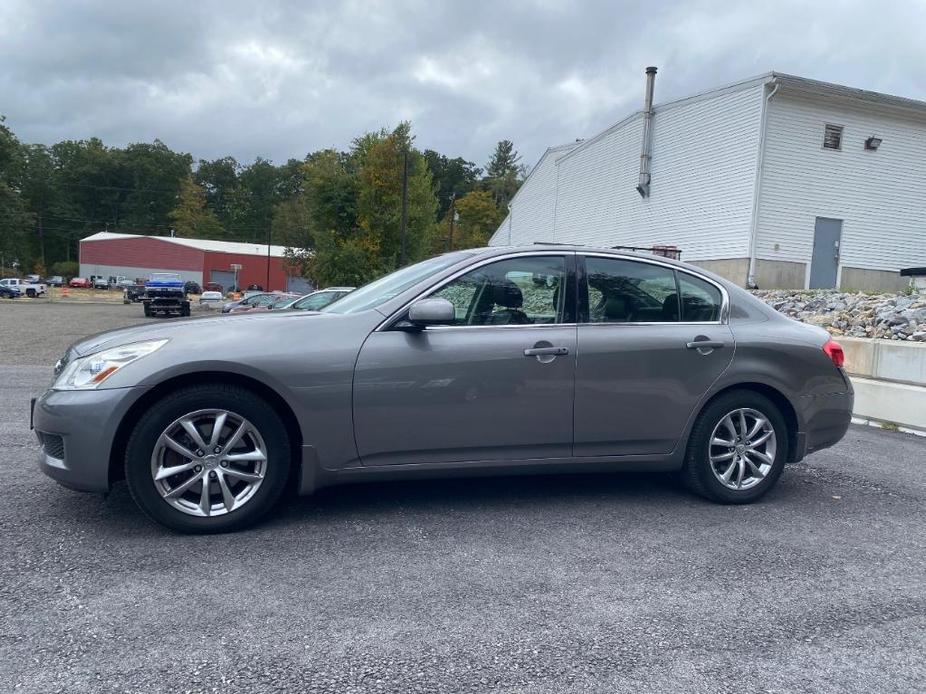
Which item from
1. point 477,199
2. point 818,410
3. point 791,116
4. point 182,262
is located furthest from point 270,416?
point 182,262

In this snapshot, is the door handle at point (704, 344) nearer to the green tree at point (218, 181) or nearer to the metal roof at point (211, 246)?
the metal roof at point (211, 246)

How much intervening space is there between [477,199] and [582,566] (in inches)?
2669

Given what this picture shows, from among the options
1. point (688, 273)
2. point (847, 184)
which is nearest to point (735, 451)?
point (688, 273)

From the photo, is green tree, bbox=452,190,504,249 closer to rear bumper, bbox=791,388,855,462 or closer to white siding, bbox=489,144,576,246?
white siding, bbox=489,144,576,246

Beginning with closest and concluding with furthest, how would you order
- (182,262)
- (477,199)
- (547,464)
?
(547,464), (477,199), (182,262)

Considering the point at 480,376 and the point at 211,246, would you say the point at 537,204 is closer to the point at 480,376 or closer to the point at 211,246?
the point at 480,376

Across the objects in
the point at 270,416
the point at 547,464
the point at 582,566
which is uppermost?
the point at 270,416

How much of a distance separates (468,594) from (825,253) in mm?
24397

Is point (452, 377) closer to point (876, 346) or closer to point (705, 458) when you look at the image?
point (705, 458)

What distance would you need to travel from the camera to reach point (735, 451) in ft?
15.2

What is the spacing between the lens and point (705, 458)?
4.59 meters

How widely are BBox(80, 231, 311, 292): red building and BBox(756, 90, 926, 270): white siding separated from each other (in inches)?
Answer: 2340

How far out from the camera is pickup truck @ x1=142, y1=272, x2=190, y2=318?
3644 cm

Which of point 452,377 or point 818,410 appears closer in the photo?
point 452,377
